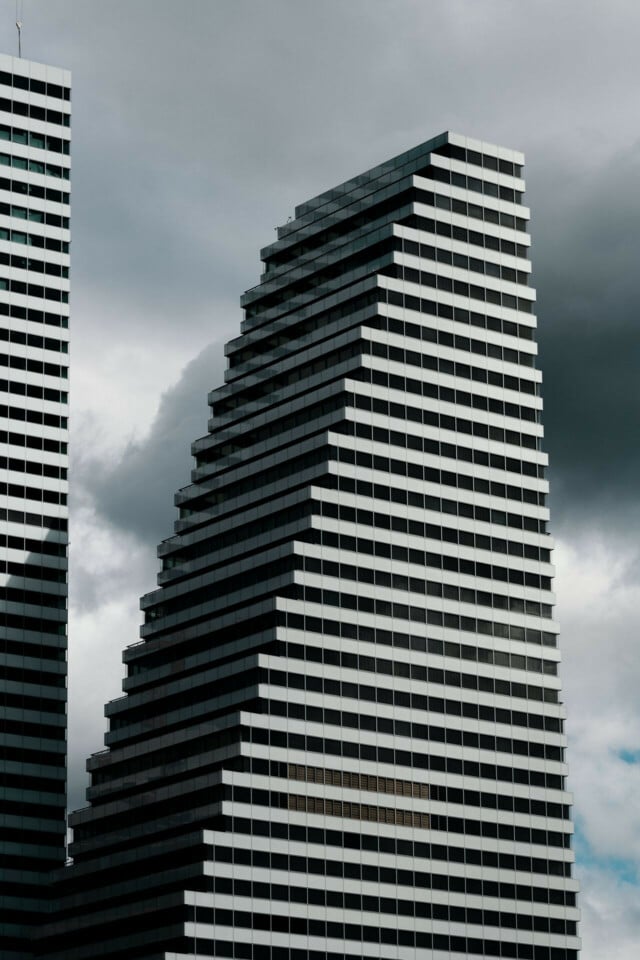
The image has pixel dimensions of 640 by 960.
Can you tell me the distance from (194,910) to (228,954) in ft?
18.4

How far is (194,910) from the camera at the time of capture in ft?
651

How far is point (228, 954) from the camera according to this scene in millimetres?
199625

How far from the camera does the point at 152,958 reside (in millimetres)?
199750

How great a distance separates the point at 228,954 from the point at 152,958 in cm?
734

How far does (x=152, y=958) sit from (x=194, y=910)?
Answer: 21.4 feet
